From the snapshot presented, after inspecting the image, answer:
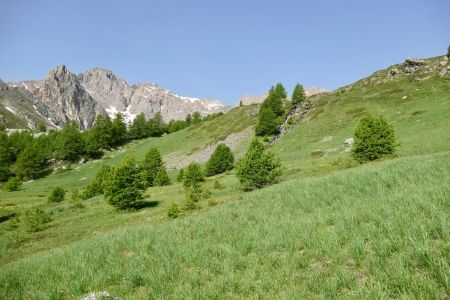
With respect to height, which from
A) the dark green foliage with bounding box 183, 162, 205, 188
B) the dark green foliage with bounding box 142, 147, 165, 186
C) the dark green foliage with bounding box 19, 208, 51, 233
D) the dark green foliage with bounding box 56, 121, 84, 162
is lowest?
the dark green foliage with bounding box 19, 208, 51, 233

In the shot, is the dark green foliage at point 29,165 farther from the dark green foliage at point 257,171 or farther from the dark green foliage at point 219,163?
the dark green foliage at point 257,171

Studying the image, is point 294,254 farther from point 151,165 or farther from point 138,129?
point 138,129

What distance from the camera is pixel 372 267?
6000 mm

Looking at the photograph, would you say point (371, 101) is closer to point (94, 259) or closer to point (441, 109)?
point (441, 109)

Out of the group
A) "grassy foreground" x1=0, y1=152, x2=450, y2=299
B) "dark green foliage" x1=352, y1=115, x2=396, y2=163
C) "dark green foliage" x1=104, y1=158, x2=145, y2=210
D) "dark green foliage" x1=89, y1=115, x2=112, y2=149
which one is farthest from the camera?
"dark green foliage" x1=89, y1=115, x2=112, y2=149

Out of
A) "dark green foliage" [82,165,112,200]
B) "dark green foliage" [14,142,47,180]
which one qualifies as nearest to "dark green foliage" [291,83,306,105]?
"dark green foliage" [82,165,112,200]

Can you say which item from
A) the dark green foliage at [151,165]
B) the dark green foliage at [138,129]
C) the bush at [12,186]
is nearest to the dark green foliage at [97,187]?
the dark green foliage at [151,165]

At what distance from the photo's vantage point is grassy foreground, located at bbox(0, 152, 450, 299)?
221 inches

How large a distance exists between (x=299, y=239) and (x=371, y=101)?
7870 cm

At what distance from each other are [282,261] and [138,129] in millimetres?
135854

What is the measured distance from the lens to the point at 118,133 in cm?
12562

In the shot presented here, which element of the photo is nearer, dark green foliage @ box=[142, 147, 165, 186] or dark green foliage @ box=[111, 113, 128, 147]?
dark green foliage @ box=[142, 147, 165, 186]

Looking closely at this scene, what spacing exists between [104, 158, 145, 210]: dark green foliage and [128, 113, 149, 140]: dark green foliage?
337 ft

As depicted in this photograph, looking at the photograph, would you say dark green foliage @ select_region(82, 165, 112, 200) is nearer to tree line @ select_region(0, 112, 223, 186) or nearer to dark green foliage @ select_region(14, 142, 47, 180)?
tree line @ select_region(0, 112, 223, 186)
